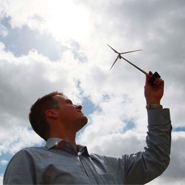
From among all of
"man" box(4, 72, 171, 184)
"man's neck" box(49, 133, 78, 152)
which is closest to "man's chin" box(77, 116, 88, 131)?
"man" box(4, 72, 171, 184)

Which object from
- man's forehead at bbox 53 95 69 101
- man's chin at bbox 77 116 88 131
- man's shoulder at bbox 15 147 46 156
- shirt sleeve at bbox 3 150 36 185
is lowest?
shirt sleeve at bbox 3 150 36 185

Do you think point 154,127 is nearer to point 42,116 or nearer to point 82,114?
point 82,114

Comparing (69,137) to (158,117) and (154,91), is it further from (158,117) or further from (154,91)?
(154,91)

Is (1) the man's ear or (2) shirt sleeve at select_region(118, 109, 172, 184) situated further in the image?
(1) the man's ear

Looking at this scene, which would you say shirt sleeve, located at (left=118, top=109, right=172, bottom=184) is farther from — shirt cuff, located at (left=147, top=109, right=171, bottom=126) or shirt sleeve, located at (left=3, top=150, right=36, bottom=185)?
shirt sleeve, located at (left=3, top=150, right=36, bottom=185)

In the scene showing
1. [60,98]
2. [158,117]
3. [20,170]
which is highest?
[60,98]

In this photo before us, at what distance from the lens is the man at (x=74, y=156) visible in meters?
4.70

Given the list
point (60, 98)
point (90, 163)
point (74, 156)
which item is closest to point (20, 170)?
point (74, 156)

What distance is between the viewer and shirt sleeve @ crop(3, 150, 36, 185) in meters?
4.36

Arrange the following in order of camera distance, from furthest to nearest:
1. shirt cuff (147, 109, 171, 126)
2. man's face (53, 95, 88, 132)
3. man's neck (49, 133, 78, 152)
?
man's face (53, 95, 88, 132), man's neck (49, 133, 78, 152), shirt cuff (147, 109, 171, 126)

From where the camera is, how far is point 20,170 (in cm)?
452

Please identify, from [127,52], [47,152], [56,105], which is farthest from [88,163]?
[127,52]

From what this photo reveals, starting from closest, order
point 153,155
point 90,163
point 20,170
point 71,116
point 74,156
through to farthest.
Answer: point 20,170 → point 74,156 → point 90,163 → point 153,155 → point 71,116

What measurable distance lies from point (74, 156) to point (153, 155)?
8.31 feet
